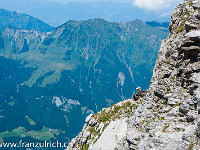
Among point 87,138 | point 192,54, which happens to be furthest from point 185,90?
point 87,138

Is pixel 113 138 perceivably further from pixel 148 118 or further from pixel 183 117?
pixel 183 117

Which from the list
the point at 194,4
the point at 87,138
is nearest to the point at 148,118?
the point at 194,4

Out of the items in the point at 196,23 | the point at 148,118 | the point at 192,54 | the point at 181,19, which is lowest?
the point at 148,118

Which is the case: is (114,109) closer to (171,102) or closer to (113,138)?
(113,138)

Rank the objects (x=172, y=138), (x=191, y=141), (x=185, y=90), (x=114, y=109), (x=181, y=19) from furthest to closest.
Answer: (x=114, y=109), (x=181, y=19), (x=185, y=90), (x=172, y=138), (x=191, y=141)

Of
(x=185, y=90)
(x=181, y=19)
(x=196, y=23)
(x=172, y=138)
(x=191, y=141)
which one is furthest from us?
(x=181, y=19)

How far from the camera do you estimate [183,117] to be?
64.0ft

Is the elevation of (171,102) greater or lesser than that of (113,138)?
greater

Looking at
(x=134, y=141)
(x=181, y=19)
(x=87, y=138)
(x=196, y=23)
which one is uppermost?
(x=181, y=19)

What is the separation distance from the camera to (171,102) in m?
21.8

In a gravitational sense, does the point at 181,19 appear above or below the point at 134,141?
above

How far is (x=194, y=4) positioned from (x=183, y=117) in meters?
14.4

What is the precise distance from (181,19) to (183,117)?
14.0m

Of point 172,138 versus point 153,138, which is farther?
point 153,138
